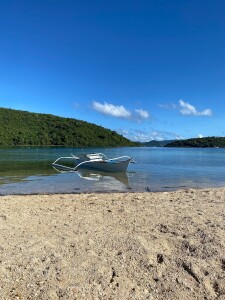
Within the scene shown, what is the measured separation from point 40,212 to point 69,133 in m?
127

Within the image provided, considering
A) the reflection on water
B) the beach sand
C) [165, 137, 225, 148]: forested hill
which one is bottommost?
the reflection on water

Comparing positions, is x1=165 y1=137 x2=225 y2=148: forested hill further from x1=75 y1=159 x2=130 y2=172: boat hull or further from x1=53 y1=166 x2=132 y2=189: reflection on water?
x1=53 y1=166 x2=132 y2=189: reflection on water

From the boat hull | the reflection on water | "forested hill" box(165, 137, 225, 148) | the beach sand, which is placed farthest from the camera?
"forested hill" box(165, 137, 225, 148)

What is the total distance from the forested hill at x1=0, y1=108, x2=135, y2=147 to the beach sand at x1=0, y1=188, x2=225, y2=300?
4109 inches

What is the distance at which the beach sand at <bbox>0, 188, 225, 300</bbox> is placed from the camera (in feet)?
13.1

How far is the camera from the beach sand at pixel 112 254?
4.00m

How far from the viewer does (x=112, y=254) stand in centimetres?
496

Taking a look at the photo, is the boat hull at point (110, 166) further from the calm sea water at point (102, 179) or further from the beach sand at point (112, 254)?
the beach sand at point (112, 254)

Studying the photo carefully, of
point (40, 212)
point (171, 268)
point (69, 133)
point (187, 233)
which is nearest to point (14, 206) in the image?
point (40, 212)

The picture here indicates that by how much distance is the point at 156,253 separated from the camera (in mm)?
4996

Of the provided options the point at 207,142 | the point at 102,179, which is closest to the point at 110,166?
the point at 102,179

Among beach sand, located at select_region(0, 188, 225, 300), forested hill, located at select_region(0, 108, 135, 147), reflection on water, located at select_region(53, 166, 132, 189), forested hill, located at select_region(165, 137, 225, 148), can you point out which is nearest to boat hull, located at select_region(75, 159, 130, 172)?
reflection on water, located at select_region(53, 166, 132, 189)

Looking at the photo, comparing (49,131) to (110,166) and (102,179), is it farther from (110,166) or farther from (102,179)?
(102,179)

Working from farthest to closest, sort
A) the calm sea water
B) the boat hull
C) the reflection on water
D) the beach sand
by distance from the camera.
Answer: the boat hull < the reflection on water < the calm sea water < the beach sand
